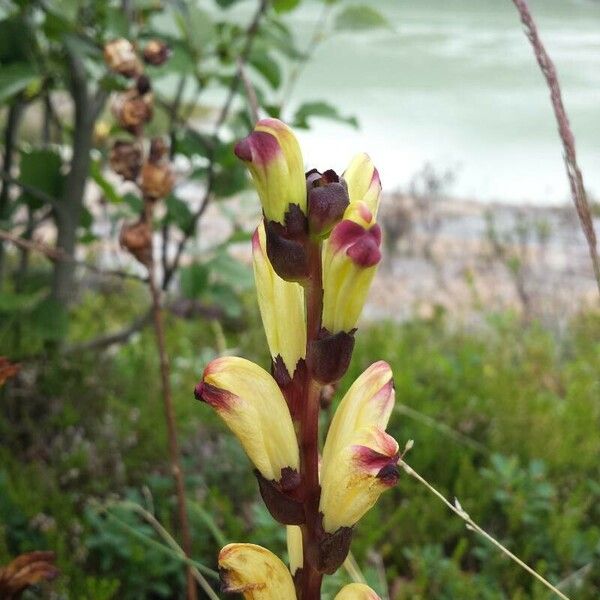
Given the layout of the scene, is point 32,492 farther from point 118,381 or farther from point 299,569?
point 299,569

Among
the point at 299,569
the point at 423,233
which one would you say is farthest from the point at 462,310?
the point at 299,569

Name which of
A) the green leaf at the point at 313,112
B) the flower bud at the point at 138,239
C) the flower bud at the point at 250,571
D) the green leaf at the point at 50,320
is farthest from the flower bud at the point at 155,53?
the green leaf at the point at 50,320

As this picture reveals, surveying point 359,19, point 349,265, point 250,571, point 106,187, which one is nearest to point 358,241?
point 349,265

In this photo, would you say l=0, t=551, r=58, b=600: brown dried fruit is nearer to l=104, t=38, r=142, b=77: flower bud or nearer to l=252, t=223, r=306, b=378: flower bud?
l=252, t=223, r=306, b=378: flower bud

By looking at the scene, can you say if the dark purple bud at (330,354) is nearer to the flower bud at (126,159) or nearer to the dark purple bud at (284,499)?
the dark purple bud at (284,499)

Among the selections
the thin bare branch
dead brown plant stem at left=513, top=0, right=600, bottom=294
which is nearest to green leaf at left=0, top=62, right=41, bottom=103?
the thin bare branch

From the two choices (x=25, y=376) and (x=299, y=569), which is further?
(x=25, y=376)
